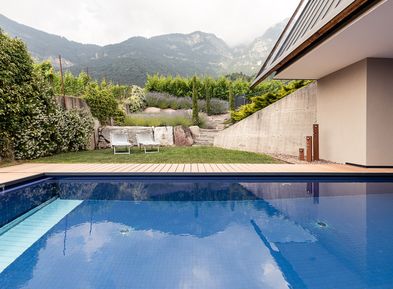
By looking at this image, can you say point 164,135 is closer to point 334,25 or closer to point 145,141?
point 145,141

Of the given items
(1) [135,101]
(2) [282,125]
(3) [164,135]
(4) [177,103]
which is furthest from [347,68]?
(1) [135,101]

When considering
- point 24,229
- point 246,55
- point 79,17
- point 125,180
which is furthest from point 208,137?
point 246,55

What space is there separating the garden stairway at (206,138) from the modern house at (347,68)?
5.59 m

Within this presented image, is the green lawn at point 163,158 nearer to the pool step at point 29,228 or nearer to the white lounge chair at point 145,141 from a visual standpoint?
the white lounge chair at point 145,141

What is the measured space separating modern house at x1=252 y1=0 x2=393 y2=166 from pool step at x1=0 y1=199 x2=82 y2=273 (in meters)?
4.84

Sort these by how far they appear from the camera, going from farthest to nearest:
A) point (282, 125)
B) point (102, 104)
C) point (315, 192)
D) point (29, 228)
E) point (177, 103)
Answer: point (177, 103) → point (102, 104) → point (282, 125) → point (315, 192) → point (29, 228)

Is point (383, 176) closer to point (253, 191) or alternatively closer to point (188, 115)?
point (253, 191)

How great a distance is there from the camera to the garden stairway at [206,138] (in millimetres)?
13953

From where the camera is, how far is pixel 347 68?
734 cm

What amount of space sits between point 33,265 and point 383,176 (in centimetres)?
629

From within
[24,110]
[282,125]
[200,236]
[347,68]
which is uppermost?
[347,68]

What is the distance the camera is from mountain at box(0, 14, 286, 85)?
37.9 metres

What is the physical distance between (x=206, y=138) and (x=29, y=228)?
10863mm

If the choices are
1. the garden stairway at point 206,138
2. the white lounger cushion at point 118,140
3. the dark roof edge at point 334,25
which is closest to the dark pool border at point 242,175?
the dark roof edge at point 334,25
